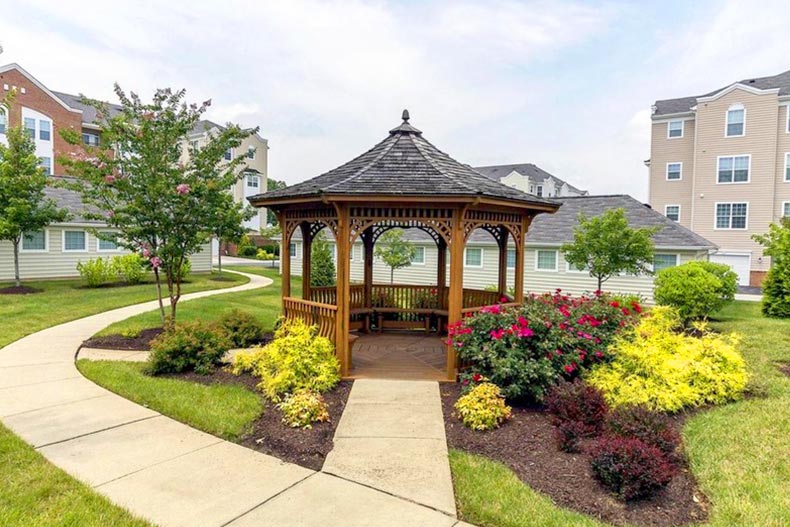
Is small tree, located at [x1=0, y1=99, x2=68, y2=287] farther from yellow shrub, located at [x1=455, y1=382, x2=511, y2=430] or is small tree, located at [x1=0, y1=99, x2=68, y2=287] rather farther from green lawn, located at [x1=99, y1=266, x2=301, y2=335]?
yellow shrub, located at [x1=455, y1=382, x2=511, y2=430]

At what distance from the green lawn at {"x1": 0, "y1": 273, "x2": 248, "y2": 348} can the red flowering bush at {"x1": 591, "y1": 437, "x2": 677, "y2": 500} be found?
9.90m

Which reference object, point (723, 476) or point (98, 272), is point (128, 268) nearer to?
point (98, 272)

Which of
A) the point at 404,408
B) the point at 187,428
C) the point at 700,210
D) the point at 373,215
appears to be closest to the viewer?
the point at 187,428

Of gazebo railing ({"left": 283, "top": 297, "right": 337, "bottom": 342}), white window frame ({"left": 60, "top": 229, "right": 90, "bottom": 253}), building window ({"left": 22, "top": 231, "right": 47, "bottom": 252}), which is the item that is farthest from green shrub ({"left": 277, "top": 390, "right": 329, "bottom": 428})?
building window ({"left": 22, "top": 231, "right": 47, "bottom": 252})

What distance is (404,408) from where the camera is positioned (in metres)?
5.71

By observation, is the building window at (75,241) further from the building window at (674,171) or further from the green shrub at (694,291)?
the building window at (674,171)

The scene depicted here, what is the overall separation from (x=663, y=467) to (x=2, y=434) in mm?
5937

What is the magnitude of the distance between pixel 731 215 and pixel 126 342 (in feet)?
99.1

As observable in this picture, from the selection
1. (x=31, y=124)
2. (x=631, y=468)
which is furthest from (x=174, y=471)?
(x=31, y=124)

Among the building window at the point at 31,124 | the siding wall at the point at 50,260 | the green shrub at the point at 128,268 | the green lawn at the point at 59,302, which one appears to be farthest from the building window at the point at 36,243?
the building window at the point at 31,124

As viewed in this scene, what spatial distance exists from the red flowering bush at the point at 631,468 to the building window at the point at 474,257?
1721 cm

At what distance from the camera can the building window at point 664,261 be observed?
17.1 metres

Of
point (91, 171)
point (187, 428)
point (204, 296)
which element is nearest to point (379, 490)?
point (187, 428)

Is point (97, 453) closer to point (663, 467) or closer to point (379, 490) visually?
point (379, 490)
